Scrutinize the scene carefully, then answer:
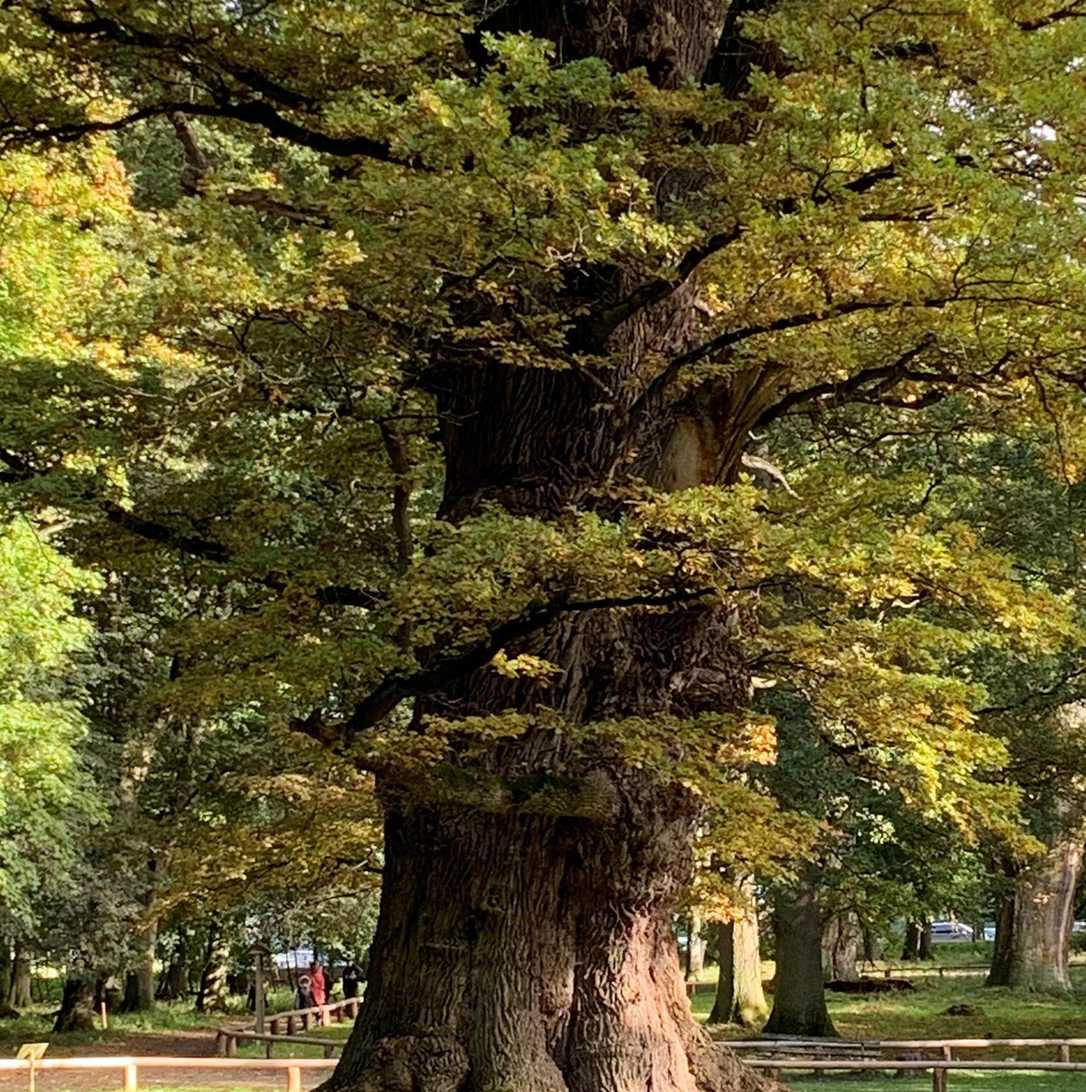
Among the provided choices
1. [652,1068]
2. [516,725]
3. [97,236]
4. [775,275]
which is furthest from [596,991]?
[97,236]

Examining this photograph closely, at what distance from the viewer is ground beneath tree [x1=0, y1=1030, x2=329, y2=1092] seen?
563 inches

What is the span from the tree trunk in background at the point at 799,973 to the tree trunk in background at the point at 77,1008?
10.8m

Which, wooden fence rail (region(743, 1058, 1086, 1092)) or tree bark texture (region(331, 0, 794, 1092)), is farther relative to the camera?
wooden fence rail (region(743, 1058, 1086, 1092))

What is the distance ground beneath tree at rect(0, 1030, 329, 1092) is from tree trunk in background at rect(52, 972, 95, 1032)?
175 centimetres

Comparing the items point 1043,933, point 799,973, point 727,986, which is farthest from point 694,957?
point 799,973

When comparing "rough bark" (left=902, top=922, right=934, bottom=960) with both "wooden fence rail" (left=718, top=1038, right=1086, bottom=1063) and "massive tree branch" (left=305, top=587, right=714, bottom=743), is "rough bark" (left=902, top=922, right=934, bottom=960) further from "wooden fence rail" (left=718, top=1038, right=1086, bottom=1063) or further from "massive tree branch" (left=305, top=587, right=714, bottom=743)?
"massive tree branch" (left=305, top=587, right=714, bottom=743)

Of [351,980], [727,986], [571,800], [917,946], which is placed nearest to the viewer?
[571,800]

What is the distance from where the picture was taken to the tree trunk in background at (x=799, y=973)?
60.7 ft

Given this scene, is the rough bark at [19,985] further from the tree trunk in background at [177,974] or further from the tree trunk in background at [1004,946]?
the tree trunk in background at [1004,946]

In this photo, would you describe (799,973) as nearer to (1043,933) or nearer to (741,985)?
(741,985)

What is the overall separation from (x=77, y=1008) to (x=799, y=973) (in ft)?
37.8

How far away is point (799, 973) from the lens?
61.8 feet

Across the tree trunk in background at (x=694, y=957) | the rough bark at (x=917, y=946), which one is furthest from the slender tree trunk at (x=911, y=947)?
the tree trunk in background at (x=694, y=957)

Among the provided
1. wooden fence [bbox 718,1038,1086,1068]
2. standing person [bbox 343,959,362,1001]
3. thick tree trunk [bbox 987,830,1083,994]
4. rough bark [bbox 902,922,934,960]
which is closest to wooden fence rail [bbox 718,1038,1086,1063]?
wooden fence [bbox 718,1038,1086,1068]
